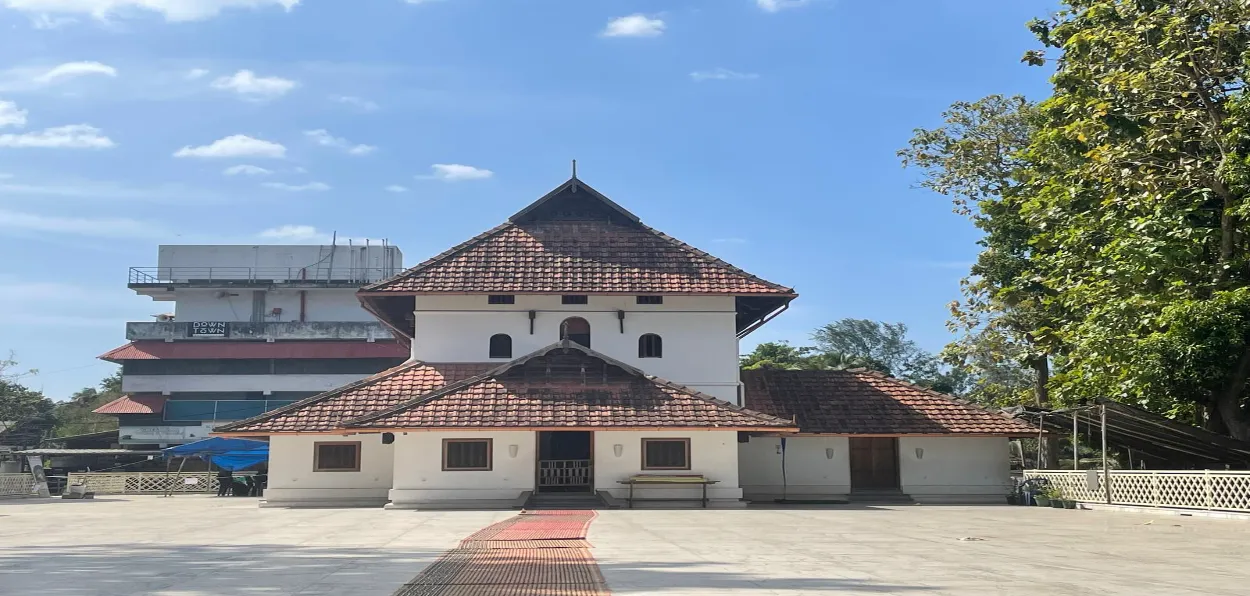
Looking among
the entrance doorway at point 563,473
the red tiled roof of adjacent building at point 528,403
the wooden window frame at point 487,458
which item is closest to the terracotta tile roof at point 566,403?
the red tiled roof of adjacent building at point 528,403

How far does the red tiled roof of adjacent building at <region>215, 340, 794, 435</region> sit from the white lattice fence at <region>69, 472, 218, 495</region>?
13.8 metres

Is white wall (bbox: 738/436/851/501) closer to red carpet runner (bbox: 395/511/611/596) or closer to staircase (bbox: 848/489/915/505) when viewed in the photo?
staircase (bbox: 848/489/915/505)

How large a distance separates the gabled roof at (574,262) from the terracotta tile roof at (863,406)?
2.95 meters

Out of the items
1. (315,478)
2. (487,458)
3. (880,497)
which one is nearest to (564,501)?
(487,458)

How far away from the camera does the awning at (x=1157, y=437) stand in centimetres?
2272

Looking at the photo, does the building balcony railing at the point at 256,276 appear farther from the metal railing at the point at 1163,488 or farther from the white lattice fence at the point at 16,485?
the metal railing at the point at 1163,488

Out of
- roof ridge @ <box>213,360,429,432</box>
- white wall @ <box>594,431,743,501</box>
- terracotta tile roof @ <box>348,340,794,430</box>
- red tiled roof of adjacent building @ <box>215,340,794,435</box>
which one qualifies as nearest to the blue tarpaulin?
roof ridge @ <box>213,360,429,432</box>

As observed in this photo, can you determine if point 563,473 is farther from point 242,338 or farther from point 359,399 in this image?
point 242,338

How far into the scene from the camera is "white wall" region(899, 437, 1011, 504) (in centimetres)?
2728

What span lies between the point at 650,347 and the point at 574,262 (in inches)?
121

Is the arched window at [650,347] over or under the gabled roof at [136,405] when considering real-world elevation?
over

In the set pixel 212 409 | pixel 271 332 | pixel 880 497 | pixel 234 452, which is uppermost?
pixel 271 332

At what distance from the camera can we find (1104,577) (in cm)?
993

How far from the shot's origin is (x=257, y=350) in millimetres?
60594
